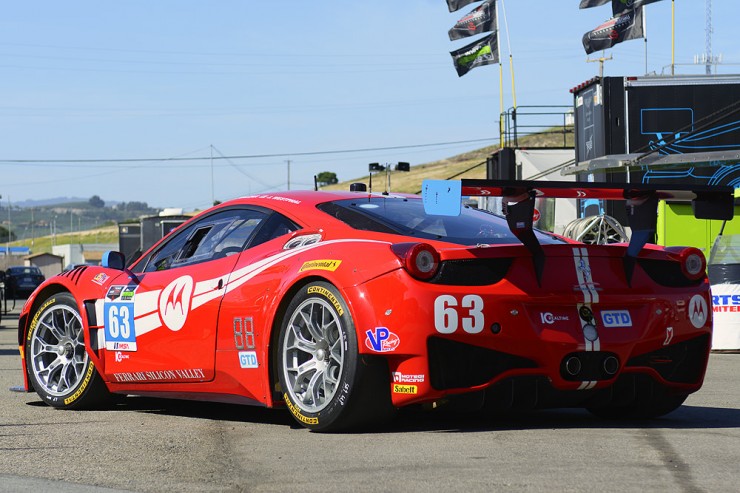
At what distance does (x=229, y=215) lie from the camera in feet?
22.3

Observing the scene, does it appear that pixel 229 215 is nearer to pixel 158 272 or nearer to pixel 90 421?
pixel 158 272

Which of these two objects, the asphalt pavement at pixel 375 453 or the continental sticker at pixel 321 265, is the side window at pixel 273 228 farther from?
the asphalt pavement at pixel 375 453

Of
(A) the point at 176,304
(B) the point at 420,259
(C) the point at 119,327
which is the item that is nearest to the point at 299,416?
(B) the point at 420,259

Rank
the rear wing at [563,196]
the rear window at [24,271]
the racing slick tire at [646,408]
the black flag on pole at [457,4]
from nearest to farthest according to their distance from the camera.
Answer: the rear wing at [563,196] < the racing slick tire at [646,408] < the black flag on pole at [457,4] < the rear window at [24,271]

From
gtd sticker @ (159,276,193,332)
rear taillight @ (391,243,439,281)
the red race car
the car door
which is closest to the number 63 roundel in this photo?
the red race car

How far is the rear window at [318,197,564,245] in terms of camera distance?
5840 millimetres

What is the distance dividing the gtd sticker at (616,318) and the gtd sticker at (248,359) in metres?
1.77

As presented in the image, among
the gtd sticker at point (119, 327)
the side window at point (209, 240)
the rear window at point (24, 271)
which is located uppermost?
the side window at point (209, 240)

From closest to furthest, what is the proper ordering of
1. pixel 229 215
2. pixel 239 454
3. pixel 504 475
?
pixel 504 475 → pixel 239 454 → pixel 229 215

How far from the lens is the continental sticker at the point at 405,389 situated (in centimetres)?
532

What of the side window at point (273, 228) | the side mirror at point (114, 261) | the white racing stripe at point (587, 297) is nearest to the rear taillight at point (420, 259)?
the white racing stripe at point (587, 297)

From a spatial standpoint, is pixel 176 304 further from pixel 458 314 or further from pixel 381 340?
pixel 458 314

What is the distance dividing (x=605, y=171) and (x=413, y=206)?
733 inches

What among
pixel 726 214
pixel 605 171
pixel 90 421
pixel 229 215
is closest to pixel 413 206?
pixel 229 215
